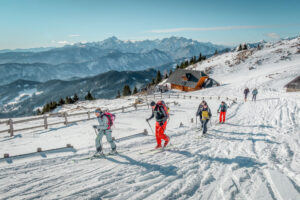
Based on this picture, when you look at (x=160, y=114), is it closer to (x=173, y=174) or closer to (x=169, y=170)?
(x=169, y=170)

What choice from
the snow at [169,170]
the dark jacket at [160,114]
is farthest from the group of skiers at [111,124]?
the snow at [169,170]

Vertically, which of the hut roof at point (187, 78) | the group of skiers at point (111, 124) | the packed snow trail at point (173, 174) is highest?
the hut roof at point (187, 78)

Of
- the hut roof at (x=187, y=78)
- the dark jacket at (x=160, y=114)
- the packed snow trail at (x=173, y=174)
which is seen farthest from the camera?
the hut roof at (x=187, y=78)

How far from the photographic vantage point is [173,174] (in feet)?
18.8

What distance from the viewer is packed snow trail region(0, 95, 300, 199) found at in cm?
468

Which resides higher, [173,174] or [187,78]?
[187,78]

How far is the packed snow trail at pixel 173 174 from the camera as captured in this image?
15.4 feet

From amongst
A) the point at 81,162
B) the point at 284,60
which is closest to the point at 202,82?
the point at 284,60

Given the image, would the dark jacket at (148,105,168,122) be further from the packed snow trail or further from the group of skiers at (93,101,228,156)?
the packed snow trail

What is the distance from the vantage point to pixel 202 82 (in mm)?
60875

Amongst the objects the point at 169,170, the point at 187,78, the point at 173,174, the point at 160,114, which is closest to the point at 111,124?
the point at 160,114

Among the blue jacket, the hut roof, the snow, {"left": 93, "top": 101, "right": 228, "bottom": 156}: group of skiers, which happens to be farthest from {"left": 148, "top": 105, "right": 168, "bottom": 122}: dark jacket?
the hut roof

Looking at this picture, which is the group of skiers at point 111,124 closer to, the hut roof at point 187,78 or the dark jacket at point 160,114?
the dark jacket at point 160,114

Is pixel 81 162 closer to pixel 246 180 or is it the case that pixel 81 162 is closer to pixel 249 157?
pixel 246 180
